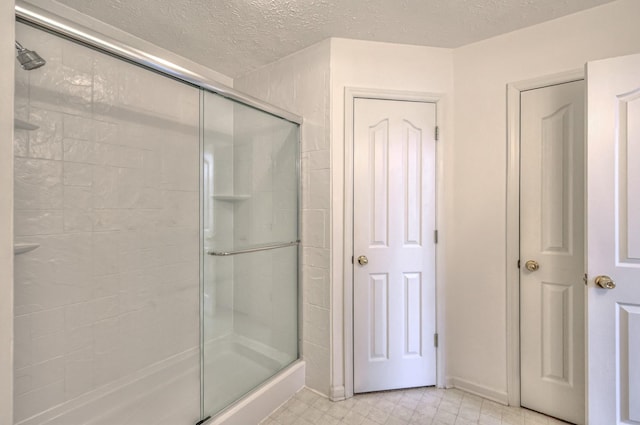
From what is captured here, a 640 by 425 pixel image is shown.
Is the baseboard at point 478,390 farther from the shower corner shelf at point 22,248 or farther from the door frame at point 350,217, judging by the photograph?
the shower corner shelf at point 22,248

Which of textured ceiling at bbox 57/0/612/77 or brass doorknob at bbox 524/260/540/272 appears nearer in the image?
textured ceiling at bbox 57/0/612/77

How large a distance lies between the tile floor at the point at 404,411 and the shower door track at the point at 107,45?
1.87 m

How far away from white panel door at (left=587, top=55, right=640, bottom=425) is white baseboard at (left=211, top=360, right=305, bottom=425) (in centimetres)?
156

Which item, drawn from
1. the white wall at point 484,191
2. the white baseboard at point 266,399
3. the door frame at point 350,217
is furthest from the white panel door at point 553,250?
the white baseboard at point 266,399

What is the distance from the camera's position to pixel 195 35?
70.6 inches

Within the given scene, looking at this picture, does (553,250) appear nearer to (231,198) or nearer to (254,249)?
(254,249)

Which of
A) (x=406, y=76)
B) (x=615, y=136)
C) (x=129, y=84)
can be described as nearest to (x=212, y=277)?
(x=129, y=84)

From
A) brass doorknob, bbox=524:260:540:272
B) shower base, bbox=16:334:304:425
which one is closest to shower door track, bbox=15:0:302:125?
shower base, bbox=16:334:304:425

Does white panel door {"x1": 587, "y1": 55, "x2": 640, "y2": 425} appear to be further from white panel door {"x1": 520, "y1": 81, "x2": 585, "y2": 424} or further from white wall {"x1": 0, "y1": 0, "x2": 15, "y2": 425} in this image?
white wall {"x1": 0, "y1": 0, "x2": 15, "y2": 425}

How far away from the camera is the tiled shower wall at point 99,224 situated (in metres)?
1.36

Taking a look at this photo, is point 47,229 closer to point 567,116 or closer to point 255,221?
point 255,221

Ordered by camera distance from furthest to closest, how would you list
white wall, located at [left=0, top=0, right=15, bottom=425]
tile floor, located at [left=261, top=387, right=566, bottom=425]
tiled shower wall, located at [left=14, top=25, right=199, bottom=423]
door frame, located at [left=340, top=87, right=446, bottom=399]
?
door frame, located at [left=340, top=87, right=446, bottom=399] < tile floor, located at [left=261, top=387, right=566, bottom=425] < tiled shower wall, located at [left=14, top=25, right=199, bottom=423] < white wall, located at [left=0, top=0, right=15, bottom=425]

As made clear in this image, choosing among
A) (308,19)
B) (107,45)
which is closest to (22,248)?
(107,45)

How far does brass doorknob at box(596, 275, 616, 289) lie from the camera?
1307mm
